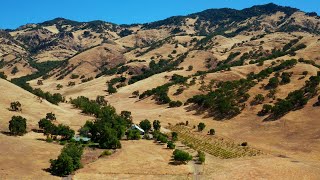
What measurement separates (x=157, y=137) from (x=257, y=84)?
51155 mm

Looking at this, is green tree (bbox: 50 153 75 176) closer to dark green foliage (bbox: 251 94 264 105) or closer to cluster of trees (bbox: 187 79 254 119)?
cluster of trees (bbox: 187 79 254 119)

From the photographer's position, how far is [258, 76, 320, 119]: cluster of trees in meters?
99.2

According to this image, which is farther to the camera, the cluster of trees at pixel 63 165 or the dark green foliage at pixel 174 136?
the dark green foliage at pixel 174 136

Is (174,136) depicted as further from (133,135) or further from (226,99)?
(226,99)

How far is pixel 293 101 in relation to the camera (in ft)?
332

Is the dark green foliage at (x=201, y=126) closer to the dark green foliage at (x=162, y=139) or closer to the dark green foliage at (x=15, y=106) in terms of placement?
the dark green foliage at (x=162, y=139)

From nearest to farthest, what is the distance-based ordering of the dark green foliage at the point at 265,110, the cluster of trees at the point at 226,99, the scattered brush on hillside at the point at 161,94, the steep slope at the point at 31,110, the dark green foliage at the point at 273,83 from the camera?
the steep slope at the point at 31,110 → the dark green foliage at the point at 265,110 → the cluster of trees at the point at 226,99 → the dark green foliage at the point at 273,83 → the scattered brush on hillside at the point at 161,94

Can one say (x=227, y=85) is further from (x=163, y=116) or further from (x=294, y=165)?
(x=294, y=165)

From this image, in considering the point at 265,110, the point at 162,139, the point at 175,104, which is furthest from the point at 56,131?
the point at 265,110

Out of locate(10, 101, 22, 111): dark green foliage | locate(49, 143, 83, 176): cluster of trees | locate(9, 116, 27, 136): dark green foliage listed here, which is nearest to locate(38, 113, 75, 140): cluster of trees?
locate(9, 116, 27, 136): dark green foliage

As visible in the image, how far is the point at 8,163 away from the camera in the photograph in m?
58.5

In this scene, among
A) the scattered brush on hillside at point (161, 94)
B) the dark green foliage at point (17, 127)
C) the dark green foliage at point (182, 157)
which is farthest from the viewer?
the scattered brush on hillside at point (161, 94)

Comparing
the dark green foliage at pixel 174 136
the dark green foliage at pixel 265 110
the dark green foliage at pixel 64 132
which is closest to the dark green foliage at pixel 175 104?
the dark green foliage at pixel 265 110

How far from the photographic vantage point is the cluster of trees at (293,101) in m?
99.2
